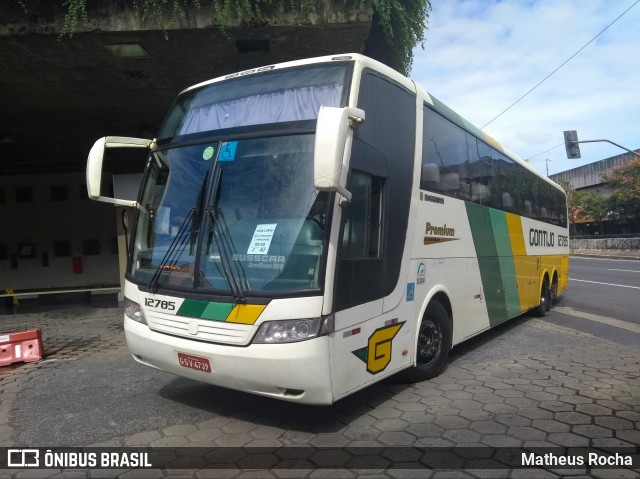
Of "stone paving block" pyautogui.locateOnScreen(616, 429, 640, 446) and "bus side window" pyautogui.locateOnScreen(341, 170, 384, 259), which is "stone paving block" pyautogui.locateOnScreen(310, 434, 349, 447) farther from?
"stone paving block" pyautogui.locateOnScreen(616, 429, 640, 446)

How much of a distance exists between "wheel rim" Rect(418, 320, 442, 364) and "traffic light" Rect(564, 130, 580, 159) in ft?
68.9

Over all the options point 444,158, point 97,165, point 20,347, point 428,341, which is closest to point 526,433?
point 428,341

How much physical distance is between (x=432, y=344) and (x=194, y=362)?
2735 millimetres

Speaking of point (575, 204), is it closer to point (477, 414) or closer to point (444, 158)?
point (444, 158)

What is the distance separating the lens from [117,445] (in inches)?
149

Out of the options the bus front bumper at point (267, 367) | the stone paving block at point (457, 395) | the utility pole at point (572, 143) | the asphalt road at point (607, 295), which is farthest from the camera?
the utility pole at point (572, 143)

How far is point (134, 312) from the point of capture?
14.6 ft

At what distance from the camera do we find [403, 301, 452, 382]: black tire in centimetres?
513

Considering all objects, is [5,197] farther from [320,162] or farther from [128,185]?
[320,162]

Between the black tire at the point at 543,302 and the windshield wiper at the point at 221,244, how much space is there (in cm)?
797

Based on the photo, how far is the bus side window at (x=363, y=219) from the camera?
3.87 m

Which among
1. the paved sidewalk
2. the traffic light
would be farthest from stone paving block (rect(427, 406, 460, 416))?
the traffic light

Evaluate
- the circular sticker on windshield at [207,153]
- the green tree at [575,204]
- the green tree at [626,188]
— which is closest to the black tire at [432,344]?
the circular sticker on windshield at [207,153]

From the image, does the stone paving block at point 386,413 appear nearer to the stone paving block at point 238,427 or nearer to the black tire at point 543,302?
the stone paving block at point 238,427
